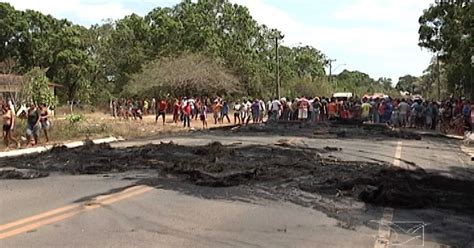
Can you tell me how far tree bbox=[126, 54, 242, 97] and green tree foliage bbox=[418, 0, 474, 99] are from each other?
71.6ft

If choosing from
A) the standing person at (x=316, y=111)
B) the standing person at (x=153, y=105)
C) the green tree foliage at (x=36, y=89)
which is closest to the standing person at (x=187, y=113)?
the standing person at (x=316, y=111)

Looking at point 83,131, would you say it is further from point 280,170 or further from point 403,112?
point 280,170

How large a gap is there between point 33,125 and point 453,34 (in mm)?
23512

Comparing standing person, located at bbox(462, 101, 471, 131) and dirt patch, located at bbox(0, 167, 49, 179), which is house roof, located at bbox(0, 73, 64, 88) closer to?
standing person, located at bbox(462, 101, 471, 131)

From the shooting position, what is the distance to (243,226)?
27.9 ft

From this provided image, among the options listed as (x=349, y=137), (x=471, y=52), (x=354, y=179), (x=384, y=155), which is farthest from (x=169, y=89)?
(x=354, y=179)

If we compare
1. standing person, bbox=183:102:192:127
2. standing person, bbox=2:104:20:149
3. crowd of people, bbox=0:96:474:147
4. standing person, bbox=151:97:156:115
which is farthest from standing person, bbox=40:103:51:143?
standing person, bbox=151:97:156:115

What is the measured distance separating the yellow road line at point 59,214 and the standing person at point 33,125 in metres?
12.7

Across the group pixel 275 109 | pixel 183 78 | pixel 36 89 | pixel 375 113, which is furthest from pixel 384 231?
pixel 183 78

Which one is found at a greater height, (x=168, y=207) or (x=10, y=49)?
(x=10, y=49)

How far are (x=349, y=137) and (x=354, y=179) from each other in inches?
555

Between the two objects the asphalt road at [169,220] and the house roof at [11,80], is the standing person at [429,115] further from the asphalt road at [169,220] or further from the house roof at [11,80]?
the house roof at [11,80]

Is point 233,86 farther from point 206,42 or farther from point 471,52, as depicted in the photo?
point 471,52

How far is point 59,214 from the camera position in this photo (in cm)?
908
